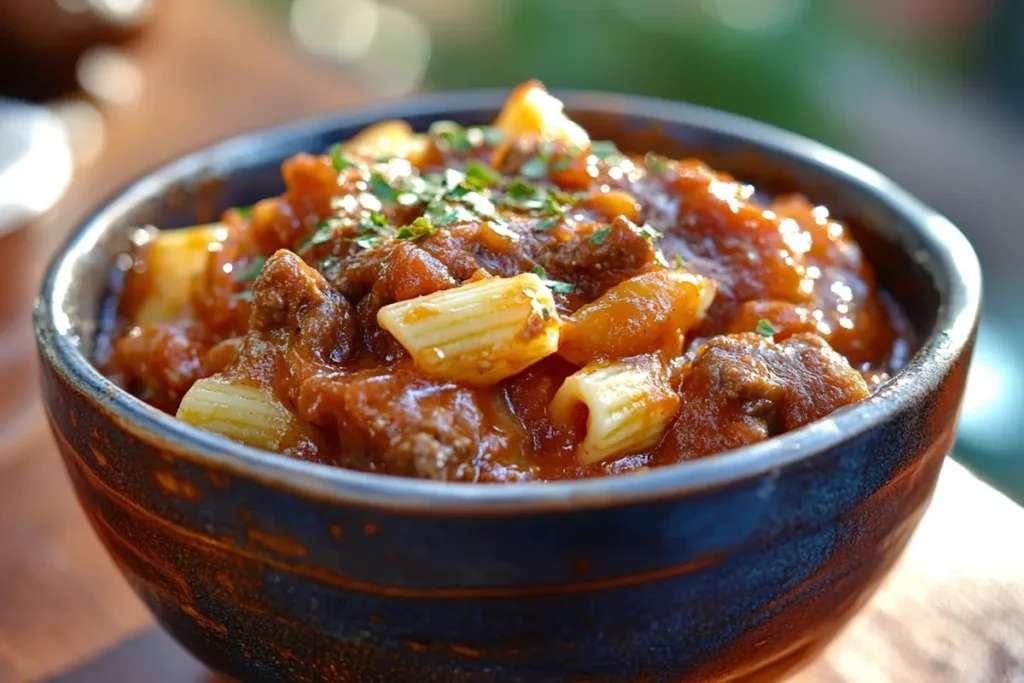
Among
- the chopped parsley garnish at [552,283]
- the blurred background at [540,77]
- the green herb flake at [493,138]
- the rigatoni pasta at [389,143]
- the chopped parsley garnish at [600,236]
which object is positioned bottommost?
the blurred background at [540,77]

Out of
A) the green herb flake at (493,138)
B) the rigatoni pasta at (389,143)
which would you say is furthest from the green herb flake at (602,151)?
the rigatoni pasta at (389,143)

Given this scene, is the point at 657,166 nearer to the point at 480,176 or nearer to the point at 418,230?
the point at 480,176

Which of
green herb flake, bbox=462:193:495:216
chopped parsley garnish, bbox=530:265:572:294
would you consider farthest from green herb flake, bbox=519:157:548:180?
chopped parsley garnish, bbox=530:265:572:294

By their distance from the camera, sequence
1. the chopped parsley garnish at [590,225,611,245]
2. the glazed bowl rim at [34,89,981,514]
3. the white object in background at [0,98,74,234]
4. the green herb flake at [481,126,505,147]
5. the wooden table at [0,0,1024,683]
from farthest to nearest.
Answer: the white object in background at [0,98,74,234]
the green herb flake at [481,126,505,147]
the wooden table at [0,0,1024,683]
the chopped parsley garnish at [590,225,611,245]
the glazed bowl rim at [34,89,981,514]

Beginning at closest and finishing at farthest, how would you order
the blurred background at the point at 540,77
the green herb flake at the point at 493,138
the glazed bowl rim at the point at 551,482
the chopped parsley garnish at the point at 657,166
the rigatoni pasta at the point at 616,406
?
the glazed bowl rim at the point at 551,482 → the rigatoni pasta at the point at 616,406 → the chopped parsley garnish at the point at 657,166 → the green herb flake at the point at 493,138 → the blurred background at the point at 540,77

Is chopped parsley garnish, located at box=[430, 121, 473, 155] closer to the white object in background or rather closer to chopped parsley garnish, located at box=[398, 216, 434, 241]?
chopped parsley garnish, located at box=[398, 216, 434, 241]

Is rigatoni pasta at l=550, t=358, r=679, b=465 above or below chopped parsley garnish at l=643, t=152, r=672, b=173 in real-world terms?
below

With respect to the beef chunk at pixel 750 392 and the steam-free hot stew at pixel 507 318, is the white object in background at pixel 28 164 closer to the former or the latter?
the steam-free hot stew at pixel 507 318
